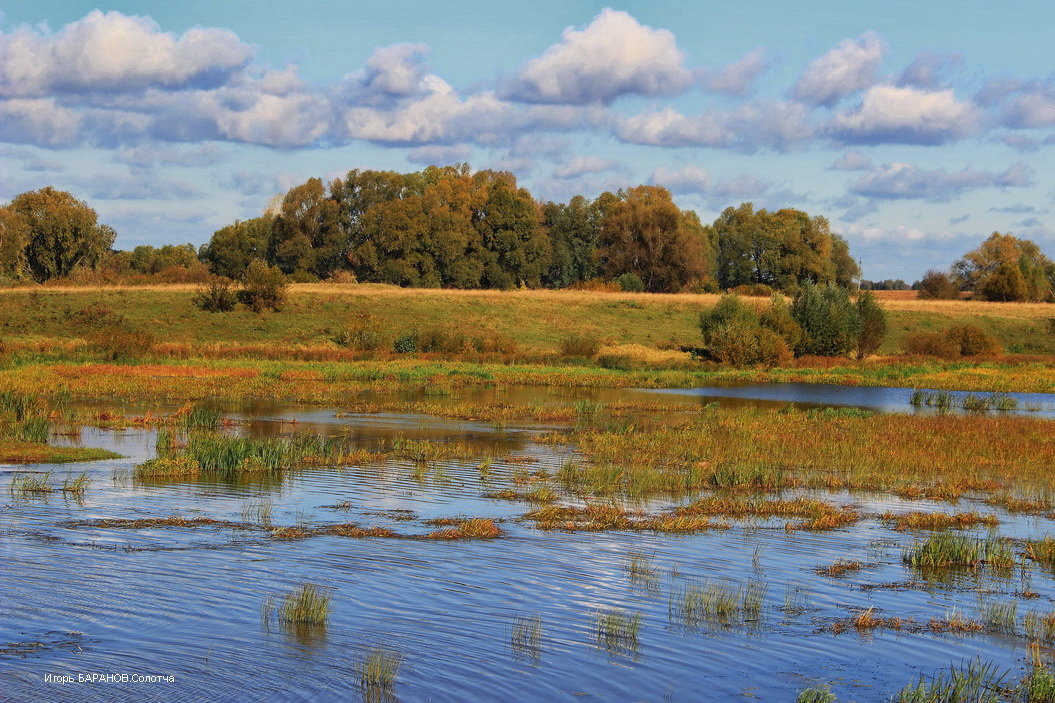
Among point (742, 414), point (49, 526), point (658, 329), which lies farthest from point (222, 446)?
point (658, 329)

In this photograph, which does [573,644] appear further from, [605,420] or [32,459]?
[605,420]

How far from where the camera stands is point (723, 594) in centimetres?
1262

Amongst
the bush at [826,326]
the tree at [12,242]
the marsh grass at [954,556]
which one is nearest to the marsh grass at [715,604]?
the marsh grass at [954,556]

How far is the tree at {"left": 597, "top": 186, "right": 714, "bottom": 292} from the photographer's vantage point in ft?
343

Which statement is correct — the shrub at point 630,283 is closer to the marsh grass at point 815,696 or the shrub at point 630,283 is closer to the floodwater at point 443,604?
the floodwater at point 443,604

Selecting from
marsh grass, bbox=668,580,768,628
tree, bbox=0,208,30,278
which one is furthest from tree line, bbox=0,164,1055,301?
marsh grass, bbox=668,580,768,628

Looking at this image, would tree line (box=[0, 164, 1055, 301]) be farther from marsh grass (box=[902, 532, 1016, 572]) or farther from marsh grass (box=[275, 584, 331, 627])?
marsh grass (box=[275, 584, 331, 627])

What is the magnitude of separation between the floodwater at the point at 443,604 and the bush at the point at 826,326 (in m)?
42.9

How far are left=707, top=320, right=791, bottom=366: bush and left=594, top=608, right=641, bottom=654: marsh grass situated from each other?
4529 centimetres

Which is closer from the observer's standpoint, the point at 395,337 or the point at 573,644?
the point at 573,644

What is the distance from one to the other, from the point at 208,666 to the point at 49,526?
22.1 ft

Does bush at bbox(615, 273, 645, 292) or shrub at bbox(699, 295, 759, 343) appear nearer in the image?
shrub at bbox(699, 295, 759, 343)

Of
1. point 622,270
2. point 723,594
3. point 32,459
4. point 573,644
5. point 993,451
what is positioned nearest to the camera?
point 573,644

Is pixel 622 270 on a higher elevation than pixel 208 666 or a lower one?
higher
